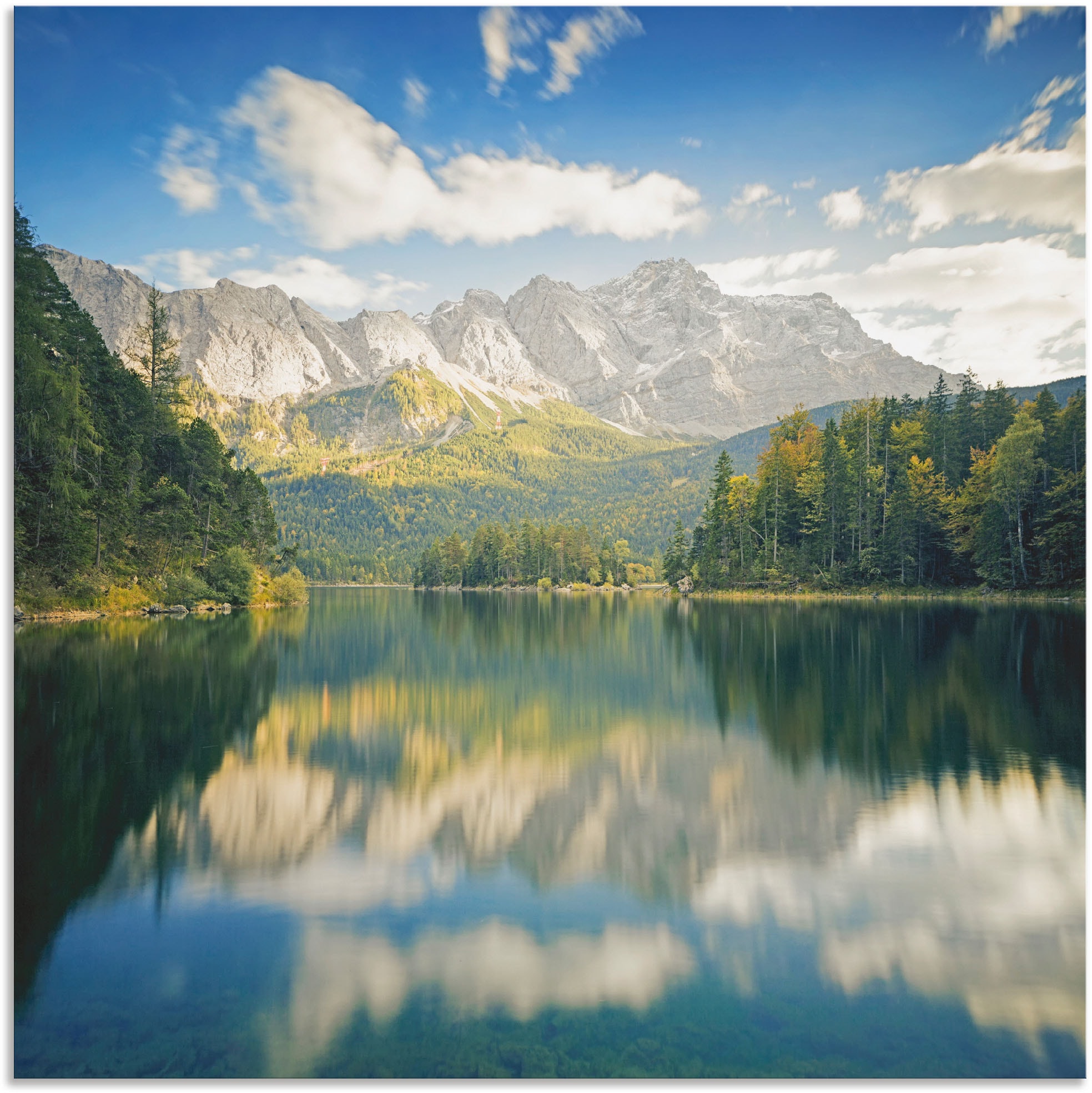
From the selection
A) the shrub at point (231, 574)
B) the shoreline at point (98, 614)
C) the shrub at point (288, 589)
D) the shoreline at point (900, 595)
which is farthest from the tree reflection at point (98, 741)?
the shoreline at point (900, 595)

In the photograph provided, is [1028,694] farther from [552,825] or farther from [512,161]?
[512,161]

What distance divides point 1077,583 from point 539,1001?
6500cm

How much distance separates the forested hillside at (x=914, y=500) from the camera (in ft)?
202

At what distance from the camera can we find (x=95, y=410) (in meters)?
51.2

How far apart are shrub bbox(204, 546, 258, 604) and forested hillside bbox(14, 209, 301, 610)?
12 centimetres

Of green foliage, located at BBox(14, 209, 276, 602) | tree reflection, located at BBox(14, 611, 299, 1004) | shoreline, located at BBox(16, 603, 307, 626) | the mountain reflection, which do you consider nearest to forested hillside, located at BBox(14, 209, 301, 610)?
Answer: green foliage, located at BBox(14, 209, 276, 602)

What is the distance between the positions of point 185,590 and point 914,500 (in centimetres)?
7011

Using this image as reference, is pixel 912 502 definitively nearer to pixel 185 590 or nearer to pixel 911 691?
pixel 911 691

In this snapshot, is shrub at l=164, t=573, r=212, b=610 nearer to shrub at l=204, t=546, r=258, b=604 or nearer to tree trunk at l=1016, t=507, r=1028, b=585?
shrub at l=204, t=546, r=258, b=604

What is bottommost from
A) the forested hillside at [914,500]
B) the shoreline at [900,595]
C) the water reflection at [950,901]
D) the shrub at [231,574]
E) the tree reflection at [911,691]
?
the shoreline at [900,595]

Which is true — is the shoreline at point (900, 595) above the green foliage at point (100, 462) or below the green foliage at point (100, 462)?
below

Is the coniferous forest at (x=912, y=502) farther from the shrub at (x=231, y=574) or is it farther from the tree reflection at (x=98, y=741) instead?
the tree reflection at (x=98, y=741)

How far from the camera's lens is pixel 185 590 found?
63.2 metres

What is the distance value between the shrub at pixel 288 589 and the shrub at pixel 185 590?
18144 millimetres
